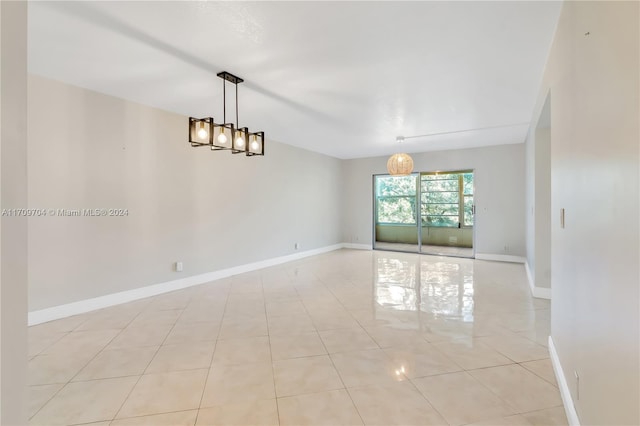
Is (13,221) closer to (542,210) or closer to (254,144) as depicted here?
(254,144)

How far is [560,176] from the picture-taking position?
81.9 inches

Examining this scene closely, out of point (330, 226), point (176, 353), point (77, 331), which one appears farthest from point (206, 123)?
point (330, 226)

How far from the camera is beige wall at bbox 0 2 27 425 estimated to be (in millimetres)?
1035

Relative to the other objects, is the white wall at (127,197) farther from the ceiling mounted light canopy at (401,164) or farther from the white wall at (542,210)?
Answer: the white wall at (542,210)

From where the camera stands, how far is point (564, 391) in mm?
1885

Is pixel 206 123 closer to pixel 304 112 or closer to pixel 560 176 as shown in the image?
pixel 304 112

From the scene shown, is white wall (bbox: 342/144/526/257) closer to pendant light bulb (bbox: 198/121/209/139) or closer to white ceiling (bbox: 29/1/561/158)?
white ceiling (bbox: 29/1/561/158)

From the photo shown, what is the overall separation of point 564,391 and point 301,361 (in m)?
1.79

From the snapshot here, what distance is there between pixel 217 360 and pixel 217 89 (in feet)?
9.66

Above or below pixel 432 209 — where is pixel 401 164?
above

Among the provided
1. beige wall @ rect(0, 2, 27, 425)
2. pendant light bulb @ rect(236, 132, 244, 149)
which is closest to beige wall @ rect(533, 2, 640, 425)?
beige wall @ rect(0, 2, 27, 425)

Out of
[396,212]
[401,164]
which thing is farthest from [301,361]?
[396,212]

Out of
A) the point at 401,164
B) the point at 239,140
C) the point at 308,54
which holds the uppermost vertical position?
the point at 308,54

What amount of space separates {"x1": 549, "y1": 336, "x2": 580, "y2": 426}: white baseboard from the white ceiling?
8.38 ft
